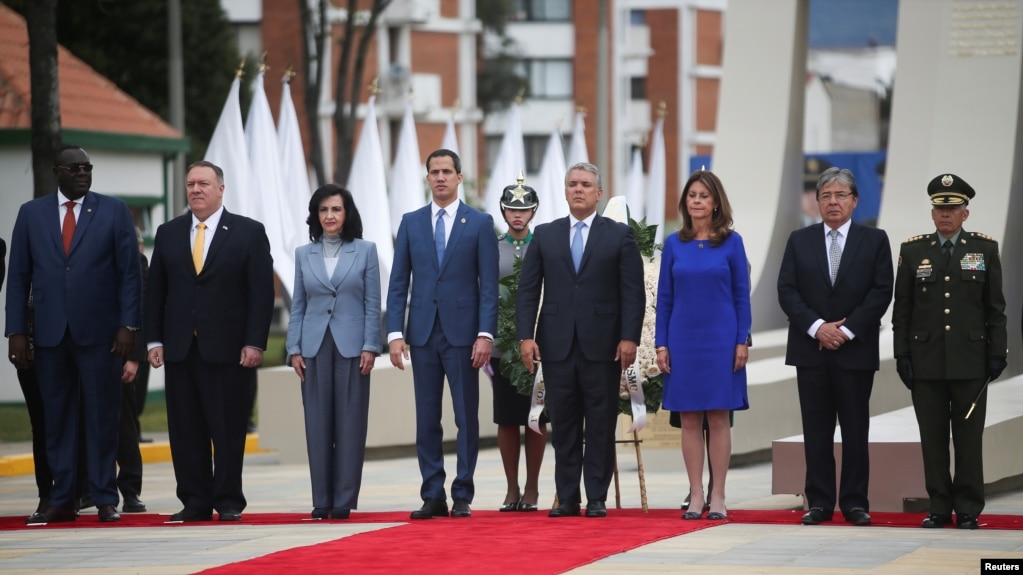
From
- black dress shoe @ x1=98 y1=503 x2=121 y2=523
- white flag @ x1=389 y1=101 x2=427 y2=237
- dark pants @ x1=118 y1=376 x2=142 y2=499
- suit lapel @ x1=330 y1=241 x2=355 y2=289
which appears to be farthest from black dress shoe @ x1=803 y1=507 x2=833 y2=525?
white flag @ x1=389 y1=101 x2=427 y2=237

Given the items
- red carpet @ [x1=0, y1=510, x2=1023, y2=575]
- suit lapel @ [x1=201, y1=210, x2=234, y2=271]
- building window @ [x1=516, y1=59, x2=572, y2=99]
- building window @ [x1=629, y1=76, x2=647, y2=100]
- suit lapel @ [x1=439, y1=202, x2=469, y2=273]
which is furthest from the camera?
building window @ [x1=629, y1=76, x2=647, y2=100]

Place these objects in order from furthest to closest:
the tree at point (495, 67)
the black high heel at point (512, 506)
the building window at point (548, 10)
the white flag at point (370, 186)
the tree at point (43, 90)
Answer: the building window at point (548, 10)
the tree at point (495, 67)
the white flag at point (370, 186)
the tree at point (43, 90)
the black high heel at point (512, 506)

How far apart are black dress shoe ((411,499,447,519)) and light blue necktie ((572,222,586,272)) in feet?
5.89

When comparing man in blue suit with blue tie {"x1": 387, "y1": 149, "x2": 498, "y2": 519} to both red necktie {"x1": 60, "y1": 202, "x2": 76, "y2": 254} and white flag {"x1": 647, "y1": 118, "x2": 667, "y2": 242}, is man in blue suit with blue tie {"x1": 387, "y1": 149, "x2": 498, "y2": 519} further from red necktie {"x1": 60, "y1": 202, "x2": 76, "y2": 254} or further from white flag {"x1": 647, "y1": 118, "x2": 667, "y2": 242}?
white flag {"x1": 647, "y1": 118, "x2": 667, "y2": 242}

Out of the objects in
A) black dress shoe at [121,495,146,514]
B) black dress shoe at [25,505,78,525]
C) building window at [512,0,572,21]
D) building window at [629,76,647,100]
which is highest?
building window at [512,0,572,21]

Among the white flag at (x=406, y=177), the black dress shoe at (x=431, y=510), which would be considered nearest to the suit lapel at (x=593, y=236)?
the black dress shoe at (x=431, y=510)

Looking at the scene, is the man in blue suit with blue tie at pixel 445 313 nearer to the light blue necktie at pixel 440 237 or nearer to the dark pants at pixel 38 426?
the light blue necktie at pixel 440 237

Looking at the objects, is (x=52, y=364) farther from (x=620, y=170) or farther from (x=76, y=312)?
(x=620, y=170)

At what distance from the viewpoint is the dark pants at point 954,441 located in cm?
1076

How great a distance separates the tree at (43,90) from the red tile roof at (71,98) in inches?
176

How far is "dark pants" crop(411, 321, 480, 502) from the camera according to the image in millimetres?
11406

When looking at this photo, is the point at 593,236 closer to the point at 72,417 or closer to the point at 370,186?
the point at 72,417

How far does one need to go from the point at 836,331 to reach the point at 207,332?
4.11 meters

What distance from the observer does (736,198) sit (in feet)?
78.7
